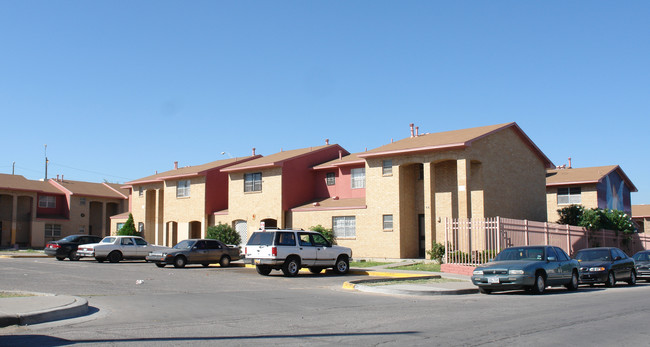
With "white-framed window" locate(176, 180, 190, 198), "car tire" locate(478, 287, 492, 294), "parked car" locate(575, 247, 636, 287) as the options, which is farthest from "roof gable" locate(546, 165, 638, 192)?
"car tire" locate(478, 287, 492, 294)

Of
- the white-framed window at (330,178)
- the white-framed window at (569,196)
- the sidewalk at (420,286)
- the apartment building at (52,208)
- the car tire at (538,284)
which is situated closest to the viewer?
the sidewalk at (420,286)

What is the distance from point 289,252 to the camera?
2291 cm

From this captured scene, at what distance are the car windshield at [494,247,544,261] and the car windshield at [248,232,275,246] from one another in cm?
854

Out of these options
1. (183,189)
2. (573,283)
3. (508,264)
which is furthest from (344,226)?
(508,264)

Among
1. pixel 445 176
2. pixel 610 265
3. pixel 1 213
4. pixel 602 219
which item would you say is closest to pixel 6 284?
pixel 610 265

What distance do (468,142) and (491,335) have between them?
2072 cm

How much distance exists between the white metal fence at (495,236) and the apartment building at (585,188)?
11345 millimetres

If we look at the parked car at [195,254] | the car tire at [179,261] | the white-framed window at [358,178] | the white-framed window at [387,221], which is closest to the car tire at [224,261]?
the parked car at [195,254]

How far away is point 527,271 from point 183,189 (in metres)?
31.8

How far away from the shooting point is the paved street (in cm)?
890

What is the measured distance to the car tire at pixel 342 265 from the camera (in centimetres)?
2464

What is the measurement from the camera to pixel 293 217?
37.0 m

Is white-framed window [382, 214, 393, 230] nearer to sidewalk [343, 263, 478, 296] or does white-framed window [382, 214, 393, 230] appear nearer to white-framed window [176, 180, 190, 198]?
sidewalk [343, 263, 478, 296]

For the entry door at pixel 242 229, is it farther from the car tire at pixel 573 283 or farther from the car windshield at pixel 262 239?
the car tire at pixel 573 283
